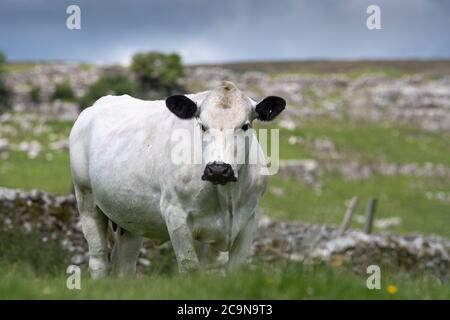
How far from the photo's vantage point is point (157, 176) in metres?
10.9

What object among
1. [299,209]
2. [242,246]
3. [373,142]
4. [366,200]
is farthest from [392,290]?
[373,142]

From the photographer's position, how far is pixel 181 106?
1063 cm

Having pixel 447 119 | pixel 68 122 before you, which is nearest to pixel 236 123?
pixel 68 122

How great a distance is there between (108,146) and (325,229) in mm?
12727

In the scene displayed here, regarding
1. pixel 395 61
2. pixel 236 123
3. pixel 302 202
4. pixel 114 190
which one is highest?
pixel 395 61

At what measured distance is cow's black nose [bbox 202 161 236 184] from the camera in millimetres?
9531

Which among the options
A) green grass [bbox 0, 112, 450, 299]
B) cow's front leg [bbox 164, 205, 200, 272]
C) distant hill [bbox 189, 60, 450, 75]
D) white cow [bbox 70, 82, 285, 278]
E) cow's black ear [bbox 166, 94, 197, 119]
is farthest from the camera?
distant hill [bbox 189, 60, 450, 75]

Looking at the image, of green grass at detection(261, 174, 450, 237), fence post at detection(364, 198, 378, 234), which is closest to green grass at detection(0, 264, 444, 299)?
fence post at detection(364, 198, 378, 234)

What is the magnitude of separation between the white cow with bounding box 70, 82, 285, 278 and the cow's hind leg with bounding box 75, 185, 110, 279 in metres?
0.11

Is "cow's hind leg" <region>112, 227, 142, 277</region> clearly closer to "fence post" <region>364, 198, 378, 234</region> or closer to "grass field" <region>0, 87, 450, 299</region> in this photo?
"grass field" <region>0, 87, 450, 299</region>

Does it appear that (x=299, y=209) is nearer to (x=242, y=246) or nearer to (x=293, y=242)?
(x=293, y=242)

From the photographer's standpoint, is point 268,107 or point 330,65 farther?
point 330,65

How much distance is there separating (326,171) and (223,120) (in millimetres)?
49404

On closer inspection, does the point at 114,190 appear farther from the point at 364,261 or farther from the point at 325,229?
the point at 325,229
